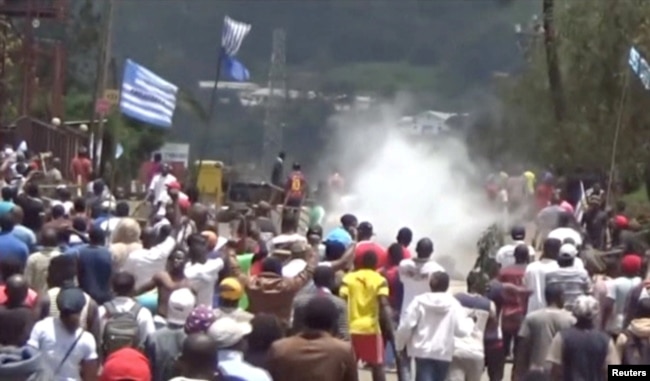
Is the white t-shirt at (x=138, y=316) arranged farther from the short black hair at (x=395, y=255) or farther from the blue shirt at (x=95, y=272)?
the short black hair at (x=395, y=255)

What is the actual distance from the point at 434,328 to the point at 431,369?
1.19 feet

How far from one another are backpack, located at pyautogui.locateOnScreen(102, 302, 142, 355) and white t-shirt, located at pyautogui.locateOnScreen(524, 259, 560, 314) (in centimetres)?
420

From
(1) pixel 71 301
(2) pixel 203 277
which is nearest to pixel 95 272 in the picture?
(2) pixel 203 277

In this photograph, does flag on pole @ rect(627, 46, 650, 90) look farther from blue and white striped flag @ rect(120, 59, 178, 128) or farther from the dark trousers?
the dark trousers

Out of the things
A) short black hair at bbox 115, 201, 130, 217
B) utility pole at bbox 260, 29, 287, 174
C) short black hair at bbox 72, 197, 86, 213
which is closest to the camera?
short black hair at bbox 72, 197, 86, 213

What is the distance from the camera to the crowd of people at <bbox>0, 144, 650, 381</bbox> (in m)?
10.6

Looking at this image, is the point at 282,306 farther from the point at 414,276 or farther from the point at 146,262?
the point at 414,276

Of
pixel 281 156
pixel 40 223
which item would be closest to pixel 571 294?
pixel 40 223

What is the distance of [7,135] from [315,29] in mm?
80783

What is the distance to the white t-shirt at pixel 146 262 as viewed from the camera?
49.4 ft

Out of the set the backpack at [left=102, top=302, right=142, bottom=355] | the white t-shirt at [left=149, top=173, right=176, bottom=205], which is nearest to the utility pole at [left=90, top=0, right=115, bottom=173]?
the white t-shirt at [left=149, top=173, right=176, bottom=205]

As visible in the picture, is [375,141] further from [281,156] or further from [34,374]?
[34,374]

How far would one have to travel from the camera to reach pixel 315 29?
122 m

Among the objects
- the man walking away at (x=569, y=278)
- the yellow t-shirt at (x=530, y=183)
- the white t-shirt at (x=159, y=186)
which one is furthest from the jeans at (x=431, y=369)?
the yellow t-shirt at (x=530, y=183)
